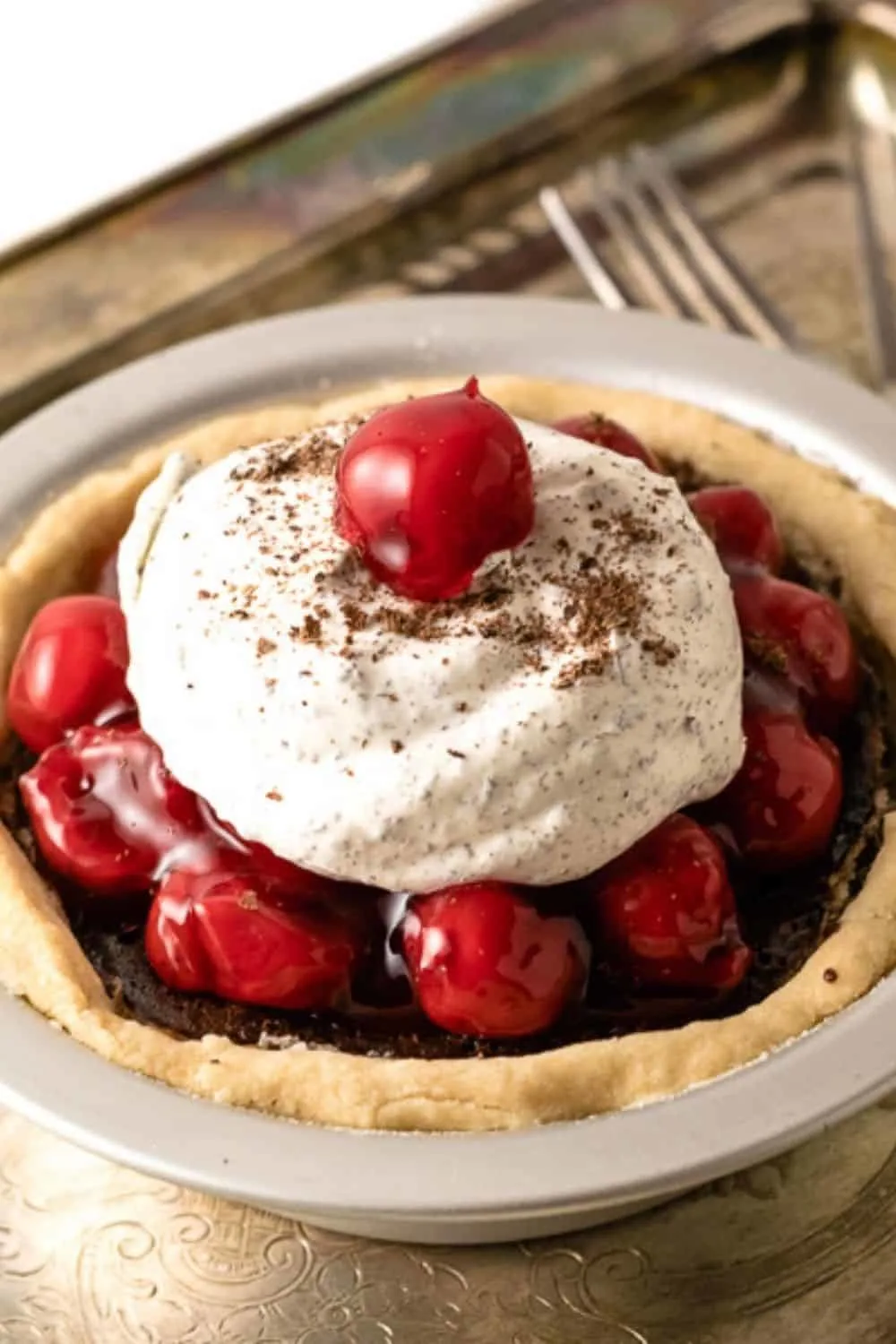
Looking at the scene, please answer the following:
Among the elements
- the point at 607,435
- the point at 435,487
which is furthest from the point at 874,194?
the point at 435,487

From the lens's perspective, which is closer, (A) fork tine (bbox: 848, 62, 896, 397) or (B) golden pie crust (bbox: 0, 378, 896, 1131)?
(B) golden pie crust (bbox: 0, 378, 896, 1131)

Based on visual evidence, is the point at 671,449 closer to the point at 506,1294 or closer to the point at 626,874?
the point at 626,874

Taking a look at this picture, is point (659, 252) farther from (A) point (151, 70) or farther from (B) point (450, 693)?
(B) point (450, 693)

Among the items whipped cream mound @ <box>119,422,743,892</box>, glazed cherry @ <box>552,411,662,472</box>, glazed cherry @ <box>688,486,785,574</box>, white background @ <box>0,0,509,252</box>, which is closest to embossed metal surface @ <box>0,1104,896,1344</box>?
whipped cream mound @ <box>119,422,743,892</box>

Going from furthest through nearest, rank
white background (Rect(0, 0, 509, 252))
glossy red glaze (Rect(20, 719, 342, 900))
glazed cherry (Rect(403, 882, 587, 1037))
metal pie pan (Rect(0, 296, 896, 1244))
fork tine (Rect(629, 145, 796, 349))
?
white background (Rect(0, 0, 509, 252)) < fork tine (Rect(629, 145, 796, 349)) < glossy red glaze (Rect(20, 719, 342, 900)) < glazed cherry (Rect(403, 882, 587, 1037)) < metal pie pan (Rect(0, 296, 896, 1244))

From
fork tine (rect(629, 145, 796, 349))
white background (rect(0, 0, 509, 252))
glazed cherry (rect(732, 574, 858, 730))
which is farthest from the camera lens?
white background (rect(0, 0, 509, 252))

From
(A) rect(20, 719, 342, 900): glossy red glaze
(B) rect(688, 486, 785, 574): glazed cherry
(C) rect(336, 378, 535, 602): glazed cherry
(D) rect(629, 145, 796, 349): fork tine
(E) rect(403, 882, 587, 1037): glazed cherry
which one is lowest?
(D) rect(629, 145, 796, 349): fork tine

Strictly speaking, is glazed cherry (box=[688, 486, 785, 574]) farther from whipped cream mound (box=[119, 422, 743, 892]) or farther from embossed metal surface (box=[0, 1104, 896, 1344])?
embossed metal surface (box=[0, 1104, 896, 1344])
